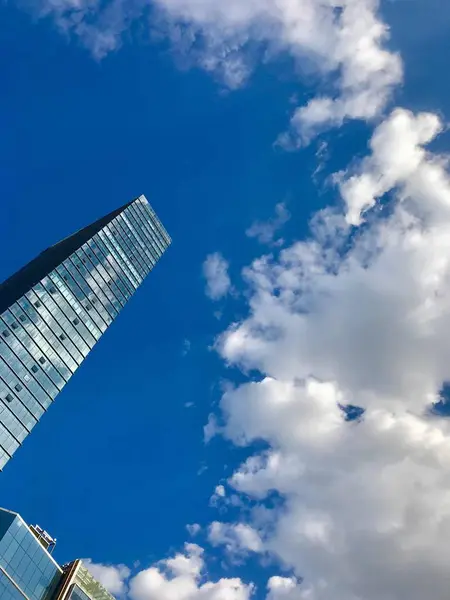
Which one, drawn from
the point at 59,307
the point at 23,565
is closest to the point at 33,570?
the point at 23,565

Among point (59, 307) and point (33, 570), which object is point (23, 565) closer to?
point (33, 570)

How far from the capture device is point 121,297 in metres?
132

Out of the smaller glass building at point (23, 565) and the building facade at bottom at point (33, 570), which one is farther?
the building facade at bottom at point (33, 570)

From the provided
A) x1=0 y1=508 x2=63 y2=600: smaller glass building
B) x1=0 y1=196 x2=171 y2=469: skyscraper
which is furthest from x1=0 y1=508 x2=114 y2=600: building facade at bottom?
x1=0 y1=196 x2=171 y2=469: skyscraper

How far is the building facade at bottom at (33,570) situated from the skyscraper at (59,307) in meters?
13.5

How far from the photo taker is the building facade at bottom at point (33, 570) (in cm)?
6875

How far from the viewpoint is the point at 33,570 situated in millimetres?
73688

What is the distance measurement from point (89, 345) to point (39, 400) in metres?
22.1

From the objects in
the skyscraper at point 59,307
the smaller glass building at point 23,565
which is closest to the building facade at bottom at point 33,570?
the smaller glass building at point 23,565

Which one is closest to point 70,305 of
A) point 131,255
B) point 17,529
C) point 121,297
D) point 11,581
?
point 121,297

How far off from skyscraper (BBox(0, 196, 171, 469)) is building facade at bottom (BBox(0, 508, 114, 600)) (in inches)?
531

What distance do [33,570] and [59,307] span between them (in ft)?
178

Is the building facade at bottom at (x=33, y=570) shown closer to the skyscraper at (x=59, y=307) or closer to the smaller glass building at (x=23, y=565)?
the smaller glass building at (x=23, y=565)

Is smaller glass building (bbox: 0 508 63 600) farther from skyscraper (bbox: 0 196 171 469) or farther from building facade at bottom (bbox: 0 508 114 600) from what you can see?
skyscraper (bbox: 0 196 171 469)
